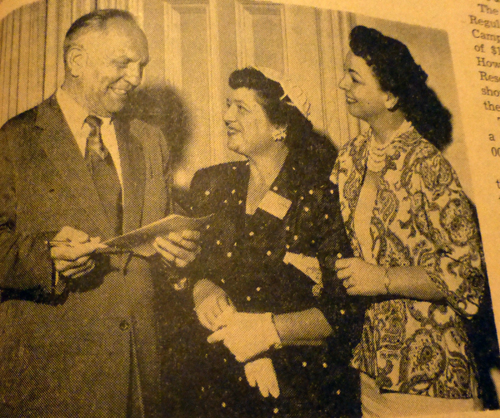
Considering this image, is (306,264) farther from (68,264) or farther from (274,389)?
(68,264)

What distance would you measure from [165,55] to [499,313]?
117 cm

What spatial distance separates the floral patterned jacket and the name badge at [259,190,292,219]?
0.16 metres

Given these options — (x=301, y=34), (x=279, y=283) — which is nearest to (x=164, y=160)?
(x=279, y=283)

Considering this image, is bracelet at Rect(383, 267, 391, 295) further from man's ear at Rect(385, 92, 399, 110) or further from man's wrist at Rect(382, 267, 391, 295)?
man's ear at Rect(385, 92, 399, 110)

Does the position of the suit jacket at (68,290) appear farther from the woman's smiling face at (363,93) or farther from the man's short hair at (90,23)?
the woman's smiling face at (363,93)

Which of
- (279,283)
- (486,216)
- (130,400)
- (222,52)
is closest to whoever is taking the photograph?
(130,400)

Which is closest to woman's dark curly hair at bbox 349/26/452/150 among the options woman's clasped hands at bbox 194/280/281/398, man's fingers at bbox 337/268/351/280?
man's fingers at bbox 337/268/351/280

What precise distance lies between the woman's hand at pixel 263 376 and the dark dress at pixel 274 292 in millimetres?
12

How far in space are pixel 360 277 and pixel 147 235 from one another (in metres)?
0.56

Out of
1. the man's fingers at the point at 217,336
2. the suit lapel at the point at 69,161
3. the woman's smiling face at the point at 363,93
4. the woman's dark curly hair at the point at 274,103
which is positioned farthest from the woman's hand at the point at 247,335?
the woman's smiling face at the point at 363,93

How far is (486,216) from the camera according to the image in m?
1.37

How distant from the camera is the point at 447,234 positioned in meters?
1.26

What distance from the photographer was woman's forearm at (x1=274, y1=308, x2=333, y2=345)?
3.74 feet

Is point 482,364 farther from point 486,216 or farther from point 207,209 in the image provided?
point 207,209
